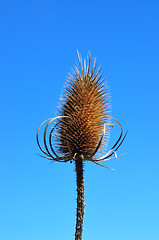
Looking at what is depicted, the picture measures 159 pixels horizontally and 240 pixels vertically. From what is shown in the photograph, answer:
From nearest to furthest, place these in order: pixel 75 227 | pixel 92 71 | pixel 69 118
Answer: pixel 75 227 → pixel 69 118 → pixel 92 71

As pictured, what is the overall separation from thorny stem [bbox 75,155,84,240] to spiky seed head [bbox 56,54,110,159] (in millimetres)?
267

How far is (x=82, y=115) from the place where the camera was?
26.1ft

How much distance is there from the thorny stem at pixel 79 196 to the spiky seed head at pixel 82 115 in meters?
0.27

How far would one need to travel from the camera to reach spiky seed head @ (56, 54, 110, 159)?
25.8ft

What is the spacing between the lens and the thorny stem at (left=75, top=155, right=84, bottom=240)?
7539 millimetres

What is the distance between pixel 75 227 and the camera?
7.62 m

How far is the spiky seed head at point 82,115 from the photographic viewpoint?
25.8 ft

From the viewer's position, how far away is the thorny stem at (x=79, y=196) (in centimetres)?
754

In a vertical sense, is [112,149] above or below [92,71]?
below

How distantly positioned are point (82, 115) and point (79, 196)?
1.75 metres

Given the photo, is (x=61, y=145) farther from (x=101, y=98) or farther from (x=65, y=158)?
(x=101, y=98)

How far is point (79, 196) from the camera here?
775cm

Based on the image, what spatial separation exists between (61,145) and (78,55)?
91.8 inches

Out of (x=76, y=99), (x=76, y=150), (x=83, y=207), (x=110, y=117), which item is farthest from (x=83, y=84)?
(x=83, y=207)
